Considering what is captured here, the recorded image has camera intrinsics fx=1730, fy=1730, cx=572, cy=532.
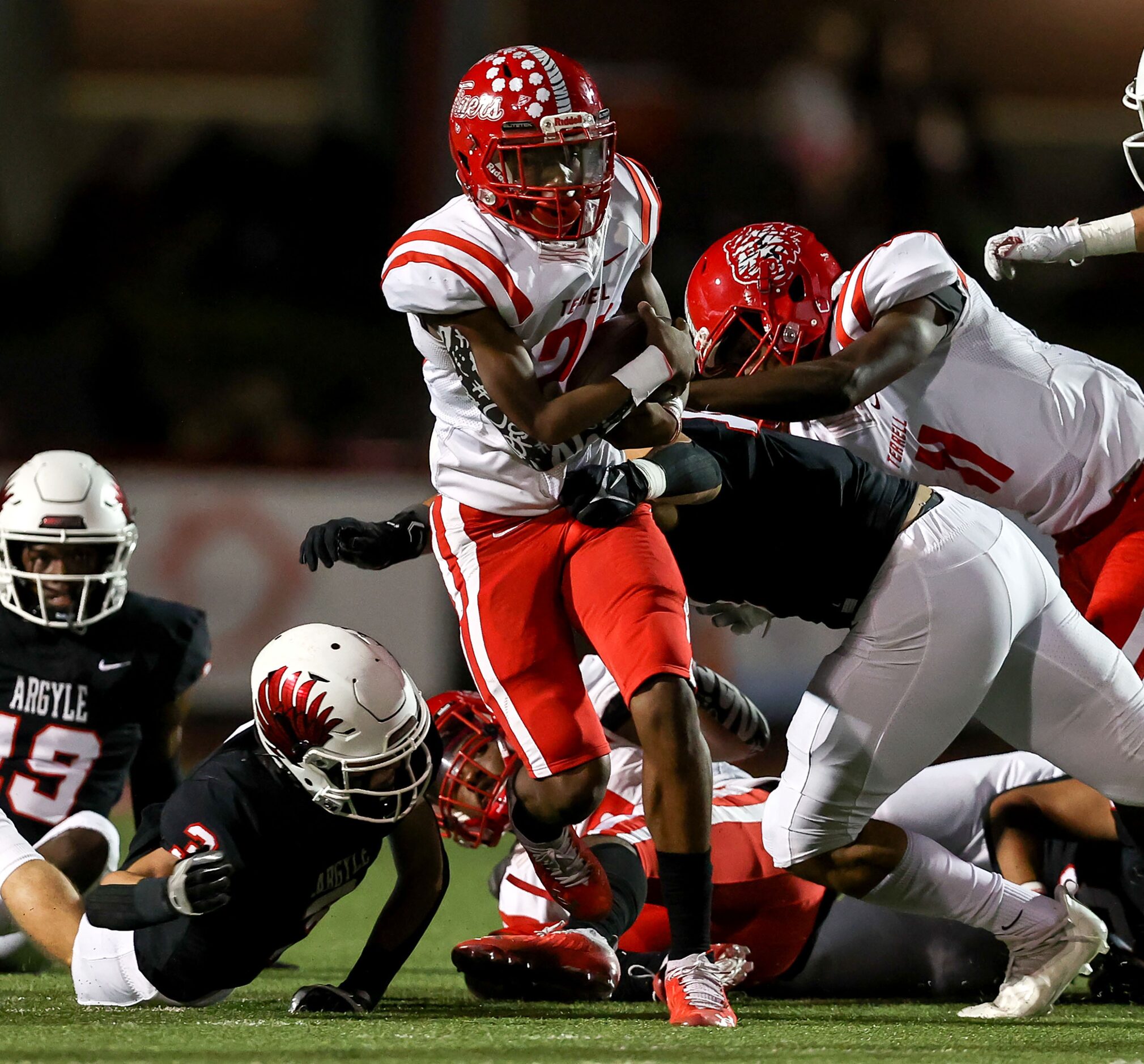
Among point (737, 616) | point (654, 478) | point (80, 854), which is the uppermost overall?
point (654, 478)

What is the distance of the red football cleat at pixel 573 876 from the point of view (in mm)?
3303

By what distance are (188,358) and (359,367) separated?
2.68 feet

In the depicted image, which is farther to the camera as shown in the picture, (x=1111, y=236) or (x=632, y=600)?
(x=1111, y=236)

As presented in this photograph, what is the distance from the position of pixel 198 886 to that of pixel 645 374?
1194 mm

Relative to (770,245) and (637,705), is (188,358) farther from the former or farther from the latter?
(637,705)

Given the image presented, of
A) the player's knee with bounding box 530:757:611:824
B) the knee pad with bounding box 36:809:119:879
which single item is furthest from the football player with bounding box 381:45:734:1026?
the knee pad with bounding box 36:809:119:879

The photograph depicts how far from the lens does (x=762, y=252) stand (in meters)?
3.76

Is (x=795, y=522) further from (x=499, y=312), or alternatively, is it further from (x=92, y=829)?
(x=92, y=829)

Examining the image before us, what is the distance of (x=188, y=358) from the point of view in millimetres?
8320

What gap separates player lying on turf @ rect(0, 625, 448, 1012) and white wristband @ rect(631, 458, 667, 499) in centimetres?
54

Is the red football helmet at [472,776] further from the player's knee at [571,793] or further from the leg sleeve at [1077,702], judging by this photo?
the leg sleeve at [1077,702]

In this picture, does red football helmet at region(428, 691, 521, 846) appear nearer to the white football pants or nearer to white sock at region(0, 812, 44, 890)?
the white football pants

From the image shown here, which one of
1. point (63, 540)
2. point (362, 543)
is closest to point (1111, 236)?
point (362, 543)

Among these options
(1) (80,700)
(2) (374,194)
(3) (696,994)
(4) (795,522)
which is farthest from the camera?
(2) (374,194)
